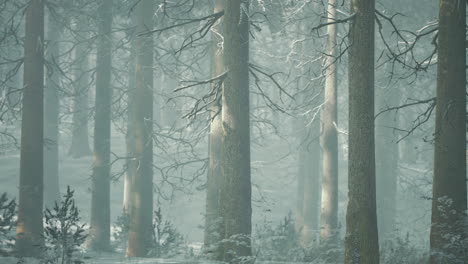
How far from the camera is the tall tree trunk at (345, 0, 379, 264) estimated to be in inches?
319

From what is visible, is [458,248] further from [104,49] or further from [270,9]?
[104,49]

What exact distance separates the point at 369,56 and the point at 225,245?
4552mm

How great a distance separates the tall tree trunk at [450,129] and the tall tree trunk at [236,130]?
3561 mm

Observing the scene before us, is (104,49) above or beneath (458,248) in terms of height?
above

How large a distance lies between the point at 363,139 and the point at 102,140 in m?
11.0

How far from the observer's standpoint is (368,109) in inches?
321

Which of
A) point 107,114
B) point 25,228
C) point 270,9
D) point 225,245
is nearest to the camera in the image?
point 225,245

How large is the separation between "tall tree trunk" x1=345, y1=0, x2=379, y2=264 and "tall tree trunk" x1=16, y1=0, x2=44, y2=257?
796cm

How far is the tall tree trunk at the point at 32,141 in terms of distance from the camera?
1232 cm

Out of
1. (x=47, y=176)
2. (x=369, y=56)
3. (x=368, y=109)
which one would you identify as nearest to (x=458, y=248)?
(x=368, y=109)

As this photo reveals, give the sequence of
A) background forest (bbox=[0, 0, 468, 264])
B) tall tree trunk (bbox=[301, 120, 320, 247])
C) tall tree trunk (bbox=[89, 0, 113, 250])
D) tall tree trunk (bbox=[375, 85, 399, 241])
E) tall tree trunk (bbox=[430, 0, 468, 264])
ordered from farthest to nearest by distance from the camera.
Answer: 1. tall tree trunk (bbox=[301, 120, 320, 247])
2. tall tree trunk (bbox=[375, 85, 399, 241])
3. tall tree trunk (bbox=[89, 0, 113, 250])
4. tall tree trunk (bbox=[430, 0, 468, 264])
5. background forest (bbox=[0, 0, 468, 264])

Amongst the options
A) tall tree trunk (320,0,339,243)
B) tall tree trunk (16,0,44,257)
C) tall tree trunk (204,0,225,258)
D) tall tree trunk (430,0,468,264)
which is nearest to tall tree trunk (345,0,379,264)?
tall tree trunk (430,0,468,264)

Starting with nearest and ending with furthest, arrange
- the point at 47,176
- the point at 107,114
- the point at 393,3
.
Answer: the point at 107,114, the point at 393,3, the point at 47,176

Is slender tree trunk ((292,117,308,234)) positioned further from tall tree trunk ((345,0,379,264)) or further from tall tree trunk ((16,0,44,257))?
tall tree trunk ((345,0,379,264))
